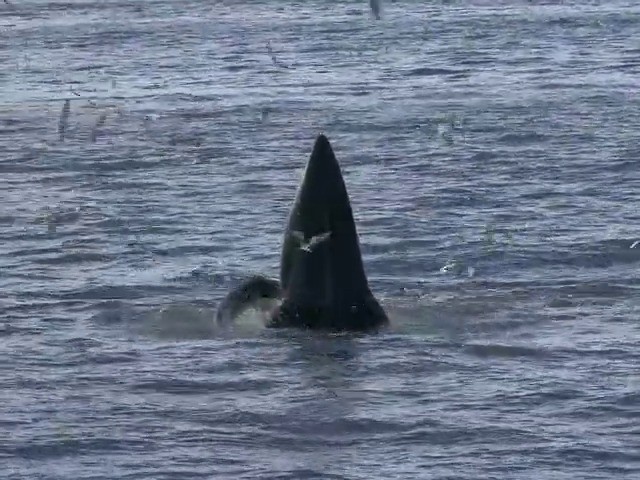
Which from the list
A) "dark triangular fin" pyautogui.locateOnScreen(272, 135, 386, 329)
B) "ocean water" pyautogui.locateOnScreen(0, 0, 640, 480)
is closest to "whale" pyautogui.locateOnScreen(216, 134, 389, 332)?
"dark triangular fin" pyautogui.locateOnScreen(272, 135, 386, 329)

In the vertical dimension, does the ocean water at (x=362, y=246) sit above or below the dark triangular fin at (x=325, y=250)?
below

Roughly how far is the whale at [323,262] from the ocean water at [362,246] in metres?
0.26

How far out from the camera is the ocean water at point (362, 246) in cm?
1407

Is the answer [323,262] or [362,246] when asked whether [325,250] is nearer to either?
[323,262]

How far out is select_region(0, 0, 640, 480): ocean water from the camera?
14070mm

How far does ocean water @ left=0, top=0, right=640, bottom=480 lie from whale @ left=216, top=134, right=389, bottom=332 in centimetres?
26

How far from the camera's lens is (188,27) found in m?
42.1

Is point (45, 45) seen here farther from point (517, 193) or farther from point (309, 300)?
point (309, 300)

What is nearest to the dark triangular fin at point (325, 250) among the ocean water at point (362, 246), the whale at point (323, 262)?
the whale at point (323, 262)

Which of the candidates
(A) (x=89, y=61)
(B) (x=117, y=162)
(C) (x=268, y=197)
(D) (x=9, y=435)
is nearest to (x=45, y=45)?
(A) (x=89, y=61)

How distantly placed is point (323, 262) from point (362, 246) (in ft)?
12.8

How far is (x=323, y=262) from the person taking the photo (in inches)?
668

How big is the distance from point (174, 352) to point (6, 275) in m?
3.57

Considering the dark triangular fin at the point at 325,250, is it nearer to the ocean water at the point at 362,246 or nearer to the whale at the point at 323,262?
the whale at the point at 323,262
